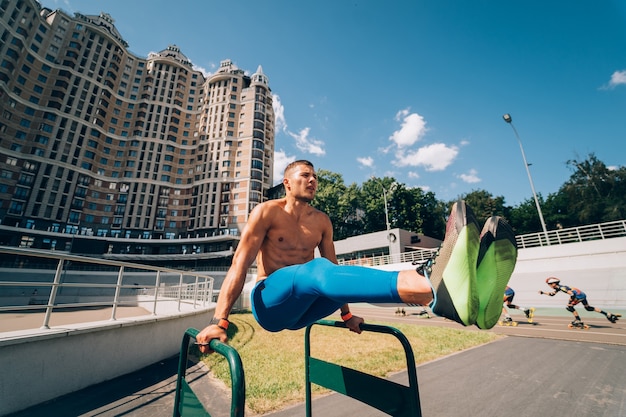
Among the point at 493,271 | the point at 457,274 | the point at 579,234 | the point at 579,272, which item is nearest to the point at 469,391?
the point at 493,271

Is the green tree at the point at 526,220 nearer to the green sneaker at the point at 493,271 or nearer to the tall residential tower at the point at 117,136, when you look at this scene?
the tall residential tower at the point at 117,136

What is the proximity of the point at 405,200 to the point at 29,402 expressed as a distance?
43.5m

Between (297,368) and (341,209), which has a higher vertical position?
(341,209)

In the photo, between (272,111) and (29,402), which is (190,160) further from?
(29,402)

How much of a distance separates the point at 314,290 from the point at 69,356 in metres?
4.66

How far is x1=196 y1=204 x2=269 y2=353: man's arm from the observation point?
1613 mm

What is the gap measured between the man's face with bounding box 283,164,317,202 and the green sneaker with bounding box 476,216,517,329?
1378mm

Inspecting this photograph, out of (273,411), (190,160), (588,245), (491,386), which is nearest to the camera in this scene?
(273,411)

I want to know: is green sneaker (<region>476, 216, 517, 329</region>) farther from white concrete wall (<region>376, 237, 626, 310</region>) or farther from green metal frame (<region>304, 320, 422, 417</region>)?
white concrete wall (<region>376, 237, 626, 310</region>)

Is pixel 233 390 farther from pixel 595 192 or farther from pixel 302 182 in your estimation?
pixel 595 192

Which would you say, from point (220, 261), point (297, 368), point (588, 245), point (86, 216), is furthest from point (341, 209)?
point (86, 216)

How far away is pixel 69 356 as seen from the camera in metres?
3.77

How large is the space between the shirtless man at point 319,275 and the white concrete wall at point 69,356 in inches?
142

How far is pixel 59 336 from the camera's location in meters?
3.65
